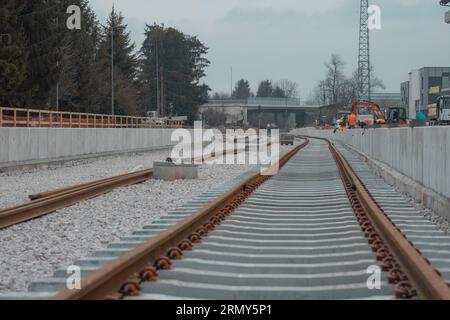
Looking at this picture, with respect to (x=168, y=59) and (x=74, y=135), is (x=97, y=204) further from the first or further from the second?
(x=168, y=59)

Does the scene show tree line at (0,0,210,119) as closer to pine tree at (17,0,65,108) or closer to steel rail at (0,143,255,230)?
pine tree at (17,0,65,108)

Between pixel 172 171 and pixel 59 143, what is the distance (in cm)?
1233

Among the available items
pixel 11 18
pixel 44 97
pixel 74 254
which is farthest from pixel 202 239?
pixel 44 97

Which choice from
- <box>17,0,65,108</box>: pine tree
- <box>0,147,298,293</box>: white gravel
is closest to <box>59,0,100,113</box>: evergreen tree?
<box>17,0,65,108</box>: pine tree

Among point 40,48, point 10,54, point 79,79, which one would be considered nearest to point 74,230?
point 10,54

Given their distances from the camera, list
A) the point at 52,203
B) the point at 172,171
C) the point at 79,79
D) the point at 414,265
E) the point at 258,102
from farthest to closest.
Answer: the point at 258,102, the point at 79,79, the point at 172,171, the point at 52,203, the point at 414,265

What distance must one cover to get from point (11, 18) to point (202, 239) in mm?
43720

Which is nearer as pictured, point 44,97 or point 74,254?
point 74,254

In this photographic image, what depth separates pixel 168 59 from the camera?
407 feet

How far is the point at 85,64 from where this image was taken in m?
73.6

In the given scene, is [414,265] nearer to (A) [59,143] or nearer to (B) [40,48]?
(A) [59,143]

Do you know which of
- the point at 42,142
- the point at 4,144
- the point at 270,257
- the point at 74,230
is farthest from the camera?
the point at 42,142

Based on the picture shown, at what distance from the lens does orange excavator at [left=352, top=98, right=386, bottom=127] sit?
3078 inches

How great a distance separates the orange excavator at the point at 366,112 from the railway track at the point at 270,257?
64888 millimetres
